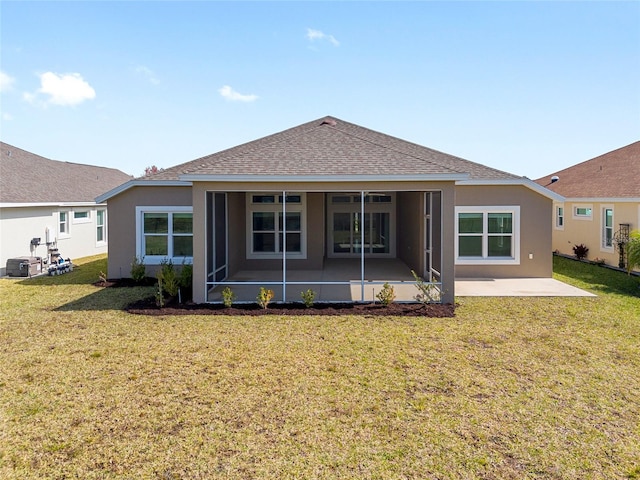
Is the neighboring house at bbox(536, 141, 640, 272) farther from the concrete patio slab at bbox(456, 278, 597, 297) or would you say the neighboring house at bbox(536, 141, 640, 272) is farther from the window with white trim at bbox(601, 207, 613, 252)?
the concrete patio slab at bbox(456, 278, 597, 297)

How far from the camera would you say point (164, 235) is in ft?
45.6

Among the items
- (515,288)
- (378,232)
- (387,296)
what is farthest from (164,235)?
(515,288)

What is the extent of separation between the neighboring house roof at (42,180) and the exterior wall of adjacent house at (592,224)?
2120cm

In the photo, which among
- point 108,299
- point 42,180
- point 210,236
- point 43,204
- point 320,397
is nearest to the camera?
point 320,397

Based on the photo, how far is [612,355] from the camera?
6.52 m

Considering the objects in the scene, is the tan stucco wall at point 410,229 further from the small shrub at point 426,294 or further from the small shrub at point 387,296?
the small shrub at point 387,296

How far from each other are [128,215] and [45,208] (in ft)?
18.4

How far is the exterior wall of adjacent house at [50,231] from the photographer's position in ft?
48.6

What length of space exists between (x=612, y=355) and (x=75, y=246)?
64.8 ft

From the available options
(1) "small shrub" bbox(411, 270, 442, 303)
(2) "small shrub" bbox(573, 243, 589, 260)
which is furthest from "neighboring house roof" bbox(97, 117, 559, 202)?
(2) "small shrub" bbox(573, 243, 589, 260)

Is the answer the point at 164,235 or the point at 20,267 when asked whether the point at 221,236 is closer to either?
the point at 164,235

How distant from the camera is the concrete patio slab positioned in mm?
11164

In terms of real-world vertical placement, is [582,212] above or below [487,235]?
above

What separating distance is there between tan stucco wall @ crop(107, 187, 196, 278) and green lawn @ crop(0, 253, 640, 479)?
4968mm
